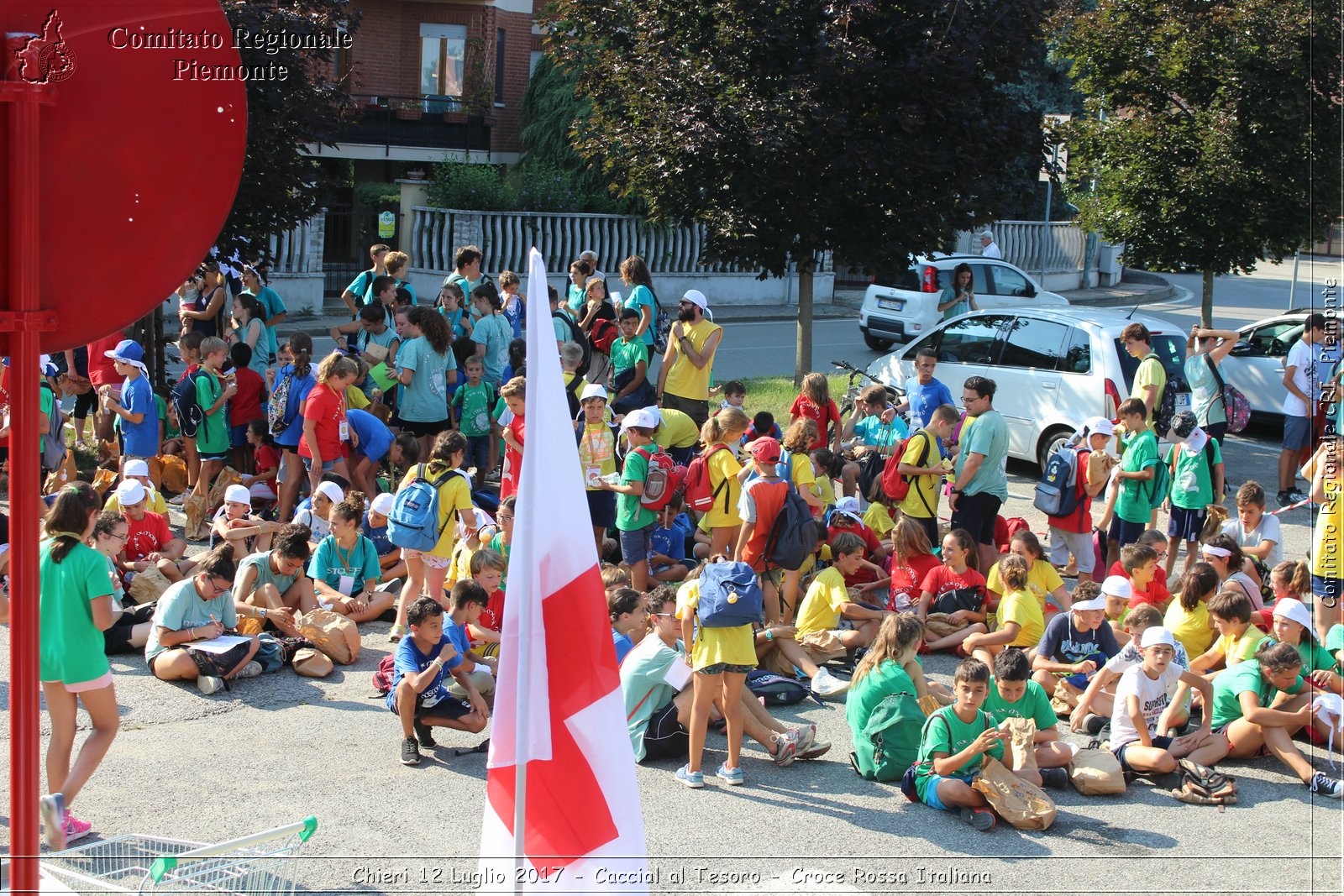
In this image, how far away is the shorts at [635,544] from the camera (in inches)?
379

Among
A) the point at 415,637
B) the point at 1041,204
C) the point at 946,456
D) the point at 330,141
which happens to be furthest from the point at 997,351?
the point at 1041,204

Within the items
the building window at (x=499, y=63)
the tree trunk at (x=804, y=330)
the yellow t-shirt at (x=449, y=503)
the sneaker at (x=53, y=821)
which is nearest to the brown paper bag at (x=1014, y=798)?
the yellow t-shirt at (x=449, y=503)

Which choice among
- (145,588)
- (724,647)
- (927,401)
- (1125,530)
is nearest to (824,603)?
(724,647)

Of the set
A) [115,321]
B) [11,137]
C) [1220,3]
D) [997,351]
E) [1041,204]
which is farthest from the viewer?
[1041,204]

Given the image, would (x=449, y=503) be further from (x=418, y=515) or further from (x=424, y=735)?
(x=424, y=735)

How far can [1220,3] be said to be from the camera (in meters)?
16.3

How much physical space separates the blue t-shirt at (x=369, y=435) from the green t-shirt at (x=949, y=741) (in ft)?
18.8

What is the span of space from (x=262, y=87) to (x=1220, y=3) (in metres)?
11.4

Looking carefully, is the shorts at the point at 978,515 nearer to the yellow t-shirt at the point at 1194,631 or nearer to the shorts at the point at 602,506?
the yellow t-shirt at the point at 1194,631

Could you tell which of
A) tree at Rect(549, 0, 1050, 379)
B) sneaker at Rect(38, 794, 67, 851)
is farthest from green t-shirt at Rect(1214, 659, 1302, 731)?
tree at Rect(549, 0, 1050, 379)

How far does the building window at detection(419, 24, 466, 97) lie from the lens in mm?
31578

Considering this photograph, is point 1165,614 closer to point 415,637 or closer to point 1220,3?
point 415,637

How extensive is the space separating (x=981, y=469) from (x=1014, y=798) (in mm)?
3998

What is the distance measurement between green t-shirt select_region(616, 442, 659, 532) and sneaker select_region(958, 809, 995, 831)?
362 centimetres
